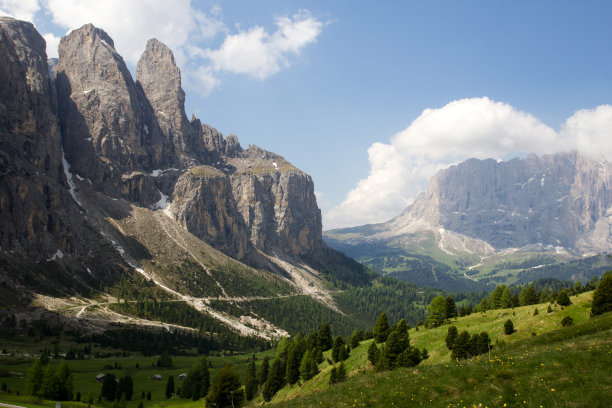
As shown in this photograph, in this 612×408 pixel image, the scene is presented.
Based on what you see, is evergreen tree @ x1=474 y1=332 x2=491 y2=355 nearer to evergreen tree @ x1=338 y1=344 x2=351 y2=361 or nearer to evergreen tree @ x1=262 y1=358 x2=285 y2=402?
evergreen tree @ x1=338 y1=344 x2=351 y2=361

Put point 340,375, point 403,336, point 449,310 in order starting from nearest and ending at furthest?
point 340,375 < point 403,336 < point 449,310

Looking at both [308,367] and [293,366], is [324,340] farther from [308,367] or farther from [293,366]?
[308,367]

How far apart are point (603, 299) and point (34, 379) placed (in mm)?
93451

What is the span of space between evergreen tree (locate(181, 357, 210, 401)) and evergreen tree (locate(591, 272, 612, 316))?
269 ft

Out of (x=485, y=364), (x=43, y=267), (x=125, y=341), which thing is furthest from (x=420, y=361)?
(x=43, y=267)

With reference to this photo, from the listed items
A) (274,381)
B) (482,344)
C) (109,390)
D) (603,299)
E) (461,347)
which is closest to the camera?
(603,299)

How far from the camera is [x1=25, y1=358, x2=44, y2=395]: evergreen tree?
70.1 m

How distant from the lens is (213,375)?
379 feet

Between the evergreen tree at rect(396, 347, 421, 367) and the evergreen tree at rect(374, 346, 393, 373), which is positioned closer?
the evergreen tree at rect(396, 347, 421, 367)

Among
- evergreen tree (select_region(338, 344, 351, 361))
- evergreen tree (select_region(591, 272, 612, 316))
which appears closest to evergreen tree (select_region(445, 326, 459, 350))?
evergreen tree (select_region(591, 272, 612, 316))

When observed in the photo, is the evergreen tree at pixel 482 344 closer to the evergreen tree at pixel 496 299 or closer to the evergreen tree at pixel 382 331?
the evergreen tree at pixel 382 331

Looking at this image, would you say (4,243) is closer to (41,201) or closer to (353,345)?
(41,201)

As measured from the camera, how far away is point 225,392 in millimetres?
55750

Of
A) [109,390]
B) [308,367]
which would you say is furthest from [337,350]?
[109,390]
